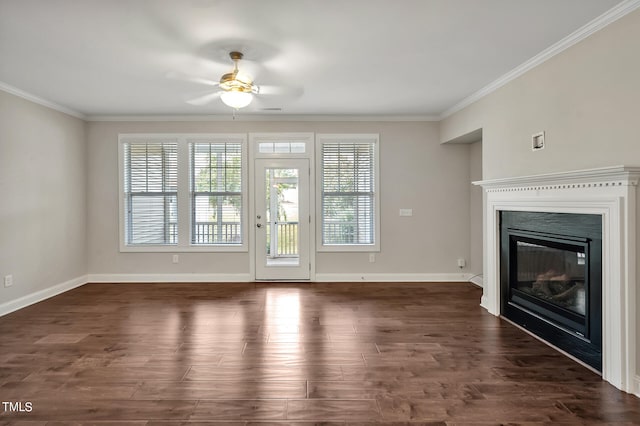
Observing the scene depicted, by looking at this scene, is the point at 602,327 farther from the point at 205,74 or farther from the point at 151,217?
the point at 151,217

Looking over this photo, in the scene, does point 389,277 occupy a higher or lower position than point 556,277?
lower

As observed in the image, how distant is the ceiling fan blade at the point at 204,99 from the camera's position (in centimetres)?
433

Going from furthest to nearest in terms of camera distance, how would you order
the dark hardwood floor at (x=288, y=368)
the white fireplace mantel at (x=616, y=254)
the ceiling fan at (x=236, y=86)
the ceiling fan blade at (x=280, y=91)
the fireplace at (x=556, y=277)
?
1. the ceiling fan blade at (x=280, y=91)
2. the ceiling fan at (x=236, y=86)
3. the fireplace at (x=556, y=277)
4. the white fireplace mantel at (x=616, y=254)
5. the dark hardwood floor at (x=288, y=368)

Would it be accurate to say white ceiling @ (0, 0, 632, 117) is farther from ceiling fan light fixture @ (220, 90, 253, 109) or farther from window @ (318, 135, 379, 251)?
window @ (318, 135, 379, 251)

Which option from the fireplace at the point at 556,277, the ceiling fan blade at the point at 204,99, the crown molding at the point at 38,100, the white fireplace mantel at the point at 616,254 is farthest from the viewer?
the ceiling fan blade at the point at 204,99

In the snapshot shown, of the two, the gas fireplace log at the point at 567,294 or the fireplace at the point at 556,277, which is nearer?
the fireplace at the point at 556,277

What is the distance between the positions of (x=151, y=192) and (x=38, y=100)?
1.81 meters

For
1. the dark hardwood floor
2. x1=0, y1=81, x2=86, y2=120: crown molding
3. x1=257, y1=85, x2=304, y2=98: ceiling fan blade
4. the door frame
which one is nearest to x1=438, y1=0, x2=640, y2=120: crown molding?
x1=257, y1=85, x2=304, y2=98: ceiling fan blade

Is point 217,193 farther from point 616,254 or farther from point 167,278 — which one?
point 616,254

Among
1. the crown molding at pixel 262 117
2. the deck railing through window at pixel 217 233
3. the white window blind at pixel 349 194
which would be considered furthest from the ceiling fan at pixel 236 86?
the deck railing through window at pixel 217 233

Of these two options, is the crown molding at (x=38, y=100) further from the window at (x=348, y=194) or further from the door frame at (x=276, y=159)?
the window at (x=348, y=194)

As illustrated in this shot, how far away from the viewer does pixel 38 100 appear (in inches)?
174

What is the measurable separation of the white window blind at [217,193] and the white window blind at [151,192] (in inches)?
13.1

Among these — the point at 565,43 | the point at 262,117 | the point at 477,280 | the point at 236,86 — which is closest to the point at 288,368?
the point at 236,86
